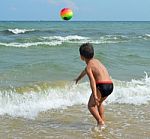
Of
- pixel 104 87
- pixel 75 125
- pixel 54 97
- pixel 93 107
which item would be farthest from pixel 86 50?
pixel 54 97

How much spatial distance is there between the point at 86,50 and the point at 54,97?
3134 millimetres

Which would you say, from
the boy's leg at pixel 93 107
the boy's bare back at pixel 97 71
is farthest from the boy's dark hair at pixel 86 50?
the boy's leg at pixel 93 107

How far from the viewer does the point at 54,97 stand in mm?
8539

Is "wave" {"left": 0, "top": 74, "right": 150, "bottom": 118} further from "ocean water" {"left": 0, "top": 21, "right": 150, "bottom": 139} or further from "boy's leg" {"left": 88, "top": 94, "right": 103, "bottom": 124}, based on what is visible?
"boy's leg" {"left": 88, "top": 94, "right": 103, "bottom": 124}

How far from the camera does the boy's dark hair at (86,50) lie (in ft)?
18.3

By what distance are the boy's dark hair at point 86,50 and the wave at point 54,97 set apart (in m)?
1.92

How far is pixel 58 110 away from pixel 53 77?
144 inches

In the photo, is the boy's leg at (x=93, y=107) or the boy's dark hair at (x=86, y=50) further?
the boy's leg at (x=93, y=107)

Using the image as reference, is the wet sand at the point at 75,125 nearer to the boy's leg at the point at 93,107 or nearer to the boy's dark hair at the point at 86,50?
the boy's leg at the point at 93,107

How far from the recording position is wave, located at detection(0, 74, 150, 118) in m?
7.49

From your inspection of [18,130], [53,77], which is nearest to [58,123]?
[18,130]

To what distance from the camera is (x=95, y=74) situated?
571 cm
